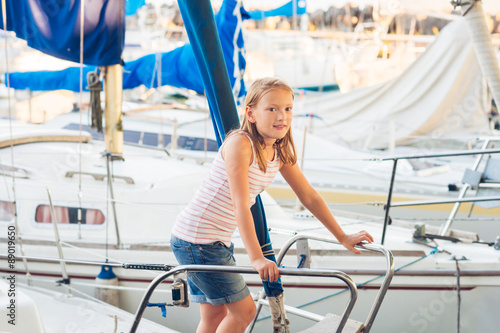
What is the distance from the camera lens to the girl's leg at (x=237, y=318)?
2055 millimetres

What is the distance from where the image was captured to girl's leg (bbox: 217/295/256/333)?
205 cm

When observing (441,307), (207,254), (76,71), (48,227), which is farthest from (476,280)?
(76,71)

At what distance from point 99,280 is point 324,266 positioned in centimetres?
168

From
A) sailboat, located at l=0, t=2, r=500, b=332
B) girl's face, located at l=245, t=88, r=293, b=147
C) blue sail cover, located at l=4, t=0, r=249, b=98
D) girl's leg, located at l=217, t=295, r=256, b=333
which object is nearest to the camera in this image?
girl's face, located at l=245, t=88, r=293, b=147

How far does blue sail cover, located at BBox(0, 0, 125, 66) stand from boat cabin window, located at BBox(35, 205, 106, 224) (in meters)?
1.24

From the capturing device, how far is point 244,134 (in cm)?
194

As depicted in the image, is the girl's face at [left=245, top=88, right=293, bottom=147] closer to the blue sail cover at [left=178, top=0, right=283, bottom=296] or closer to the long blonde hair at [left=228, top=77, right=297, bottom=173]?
the long blonde hair at [left=228, top=77, right=297, bottom=173]

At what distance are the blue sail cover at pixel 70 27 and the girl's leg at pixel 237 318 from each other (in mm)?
2916

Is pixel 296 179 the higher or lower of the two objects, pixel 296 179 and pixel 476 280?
the higher

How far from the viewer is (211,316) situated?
2.18m

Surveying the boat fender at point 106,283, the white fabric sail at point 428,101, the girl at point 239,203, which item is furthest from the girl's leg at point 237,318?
the white fabric sail at point 428,101

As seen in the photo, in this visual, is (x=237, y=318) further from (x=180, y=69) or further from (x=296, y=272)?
(x=180, y=69)

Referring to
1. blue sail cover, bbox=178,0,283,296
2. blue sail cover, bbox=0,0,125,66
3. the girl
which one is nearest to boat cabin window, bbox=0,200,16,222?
blue sail cover, bbox=0,0,125,66

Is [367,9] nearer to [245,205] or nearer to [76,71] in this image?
[76,71]
